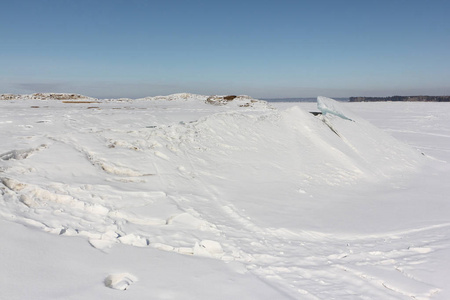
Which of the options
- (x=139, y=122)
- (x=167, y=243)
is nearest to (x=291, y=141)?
(x=139, y=122)

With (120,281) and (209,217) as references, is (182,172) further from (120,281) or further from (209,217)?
(120,281)

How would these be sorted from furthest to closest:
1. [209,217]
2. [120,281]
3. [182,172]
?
1. [182,172]
2. [209,217]
3. [120,281]

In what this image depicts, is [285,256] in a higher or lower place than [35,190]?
lower

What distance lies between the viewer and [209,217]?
14.3ft

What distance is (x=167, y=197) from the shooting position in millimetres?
4770

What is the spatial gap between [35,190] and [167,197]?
1.79m

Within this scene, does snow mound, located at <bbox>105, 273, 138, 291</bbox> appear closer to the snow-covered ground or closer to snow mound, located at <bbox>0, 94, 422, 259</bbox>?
the snow-covered ground

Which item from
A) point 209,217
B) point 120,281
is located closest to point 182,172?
point 209,217

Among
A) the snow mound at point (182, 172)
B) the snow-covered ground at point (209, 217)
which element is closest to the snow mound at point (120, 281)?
the snow-covered ground at point (209, 217)

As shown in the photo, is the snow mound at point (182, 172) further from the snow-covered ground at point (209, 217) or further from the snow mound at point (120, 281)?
the snow mound at point (120, 281)

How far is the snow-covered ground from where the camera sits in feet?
9.14

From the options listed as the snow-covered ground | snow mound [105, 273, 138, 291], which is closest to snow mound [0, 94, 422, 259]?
the snow-covered ground

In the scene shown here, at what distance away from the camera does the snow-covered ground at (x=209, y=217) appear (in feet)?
9.14

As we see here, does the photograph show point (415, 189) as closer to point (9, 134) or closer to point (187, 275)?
point (187, 275)
